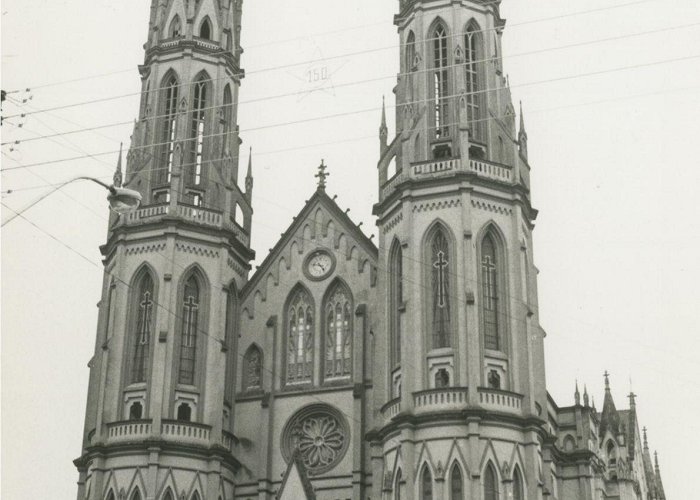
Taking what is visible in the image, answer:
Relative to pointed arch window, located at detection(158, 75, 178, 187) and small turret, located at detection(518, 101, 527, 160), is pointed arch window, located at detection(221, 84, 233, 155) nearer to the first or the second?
pointed arch window, located at detection(158, 75, 178, 187)

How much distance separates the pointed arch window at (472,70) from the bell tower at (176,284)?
11.6 m

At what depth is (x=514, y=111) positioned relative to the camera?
57.6 meters

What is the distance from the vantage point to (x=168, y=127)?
199 feet

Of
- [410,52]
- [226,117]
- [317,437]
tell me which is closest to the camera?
[317,437]

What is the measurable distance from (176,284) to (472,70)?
16.1 m

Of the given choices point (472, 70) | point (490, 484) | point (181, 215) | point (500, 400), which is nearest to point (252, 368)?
point (181, 215)

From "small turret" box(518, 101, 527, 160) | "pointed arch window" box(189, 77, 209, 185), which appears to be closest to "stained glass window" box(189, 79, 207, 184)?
"pointed arch window" box(189, 77, 209, 185)

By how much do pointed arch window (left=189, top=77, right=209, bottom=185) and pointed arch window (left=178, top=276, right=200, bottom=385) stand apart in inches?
221

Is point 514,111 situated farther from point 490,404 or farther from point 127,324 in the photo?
point 127,324

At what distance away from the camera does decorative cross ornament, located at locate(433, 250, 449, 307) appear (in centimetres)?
5206

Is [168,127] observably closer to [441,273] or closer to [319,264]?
[319,264]

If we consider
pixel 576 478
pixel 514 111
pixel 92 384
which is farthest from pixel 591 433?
pixel 92 384

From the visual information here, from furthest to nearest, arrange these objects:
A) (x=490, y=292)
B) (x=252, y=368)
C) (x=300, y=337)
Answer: (x=252, y=368) → (x=300, y=337) → (x=490, y=292)

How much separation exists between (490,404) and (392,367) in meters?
4.74
